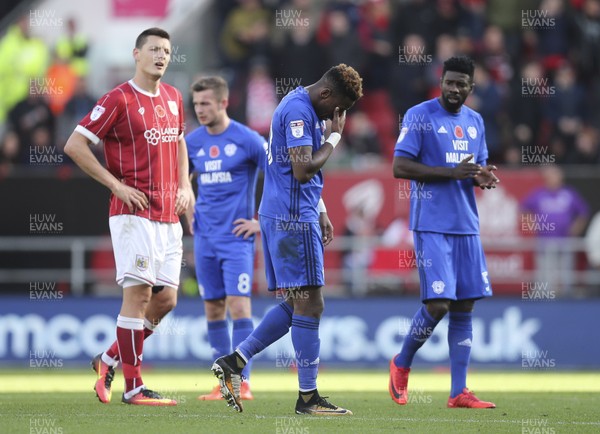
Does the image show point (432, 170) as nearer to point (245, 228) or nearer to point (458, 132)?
point (458, 132)

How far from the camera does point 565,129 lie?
19.0 meters

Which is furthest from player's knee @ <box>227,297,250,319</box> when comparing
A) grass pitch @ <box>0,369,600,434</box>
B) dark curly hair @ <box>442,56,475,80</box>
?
dark curly hair @ <box>442,56,475,80</box>

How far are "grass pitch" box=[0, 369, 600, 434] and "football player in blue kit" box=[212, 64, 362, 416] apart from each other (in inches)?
13.5

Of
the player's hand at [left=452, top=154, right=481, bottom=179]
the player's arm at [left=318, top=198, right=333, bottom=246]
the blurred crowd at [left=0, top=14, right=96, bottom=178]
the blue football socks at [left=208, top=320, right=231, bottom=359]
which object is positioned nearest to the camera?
the player's arm at [left=318, top=198, right=333, bottom=246]

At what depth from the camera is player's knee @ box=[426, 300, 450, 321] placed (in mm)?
10047

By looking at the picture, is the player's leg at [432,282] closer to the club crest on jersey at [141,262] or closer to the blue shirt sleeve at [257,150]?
the blue shirt sleeve at [257,150]

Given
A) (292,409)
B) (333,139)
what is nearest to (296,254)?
(333,139)

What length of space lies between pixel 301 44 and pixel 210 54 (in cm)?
263

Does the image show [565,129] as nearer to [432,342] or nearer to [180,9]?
[432,342]

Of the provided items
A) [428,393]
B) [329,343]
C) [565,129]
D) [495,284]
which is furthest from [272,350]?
[565,129]

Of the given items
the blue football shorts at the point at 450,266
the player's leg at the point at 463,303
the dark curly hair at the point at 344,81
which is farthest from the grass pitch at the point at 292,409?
the dark curly hair at the point at 344,81

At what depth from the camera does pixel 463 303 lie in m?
10.3

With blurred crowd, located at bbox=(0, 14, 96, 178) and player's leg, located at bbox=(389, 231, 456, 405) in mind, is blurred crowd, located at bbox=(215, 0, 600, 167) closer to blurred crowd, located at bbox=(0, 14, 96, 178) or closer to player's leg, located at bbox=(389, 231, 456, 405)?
blurred crowd, located at bbox=(0, 14, 96, 178)

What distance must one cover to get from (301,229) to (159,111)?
1.81 meters
